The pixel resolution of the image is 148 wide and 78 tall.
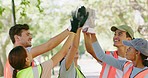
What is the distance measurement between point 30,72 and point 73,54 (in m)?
0.41

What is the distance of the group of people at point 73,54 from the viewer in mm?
2012

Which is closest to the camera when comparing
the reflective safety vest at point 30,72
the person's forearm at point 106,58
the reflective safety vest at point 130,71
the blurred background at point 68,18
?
the reflective safety vest at point 30,72

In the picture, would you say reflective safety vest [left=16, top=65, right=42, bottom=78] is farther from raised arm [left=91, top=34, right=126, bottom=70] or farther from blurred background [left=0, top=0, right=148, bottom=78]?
blurred background [left=0, top=0, right=148, bottom=78]

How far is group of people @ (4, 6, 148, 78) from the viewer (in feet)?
6.60

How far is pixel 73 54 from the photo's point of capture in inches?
90.3

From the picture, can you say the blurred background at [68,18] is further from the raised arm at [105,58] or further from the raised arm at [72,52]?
the raised arm at [72,52]

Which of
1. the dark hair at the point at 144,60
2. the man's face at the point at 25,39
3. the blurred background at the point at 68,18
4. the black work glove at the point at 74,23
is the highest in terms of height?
the black work glove at the point at 74,23

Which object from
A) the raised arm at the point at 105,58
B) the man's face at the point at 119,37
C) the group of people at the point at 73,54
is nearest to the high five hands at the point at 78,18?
the group of people at the point at 73,54

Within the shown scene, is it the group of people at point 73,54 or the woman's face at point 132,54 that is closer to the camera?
the group of people at point 73,54

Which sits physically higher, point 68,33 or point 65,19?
point 68,33

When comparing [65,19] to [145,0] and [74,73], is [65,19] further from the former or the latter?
[74,73]

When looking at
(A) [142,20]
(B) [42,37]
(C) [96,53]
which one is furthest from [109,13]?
(C) [96,53]

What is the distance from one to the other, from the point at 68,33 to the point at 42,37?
39.4ft

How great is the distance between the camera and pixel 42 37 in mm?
14289
